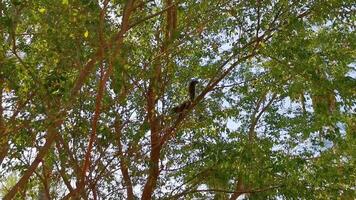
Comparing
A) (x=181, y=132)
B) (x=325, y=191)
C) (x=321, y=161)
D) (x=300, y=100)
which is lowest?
(x=325, y=191)

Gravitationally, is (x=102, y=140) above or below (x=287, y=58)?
below

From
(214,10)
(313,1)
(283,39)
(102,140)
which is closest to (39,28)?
(102,140)

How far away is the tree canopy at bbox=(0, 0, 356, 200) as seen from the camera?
5191 millimetres

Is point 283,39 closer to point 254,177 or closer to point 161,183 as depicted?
point 254,177

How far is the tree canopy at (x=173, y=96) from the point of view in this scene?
17.0 feet

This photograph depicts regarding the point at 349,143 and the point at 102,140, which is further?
the point at 349,143

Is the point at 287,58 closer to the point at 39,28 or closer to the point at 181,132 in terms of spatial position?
the point at 181,132

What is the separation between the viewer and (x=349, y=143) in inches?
276

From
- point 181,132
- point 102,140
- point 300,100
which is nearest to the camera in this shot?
point 102,140

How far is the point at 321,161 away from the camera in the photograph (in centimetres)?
696

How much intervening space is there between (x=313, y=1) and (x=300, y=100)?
237 centimetres

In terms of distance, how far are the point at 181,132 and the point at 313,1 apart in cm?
274

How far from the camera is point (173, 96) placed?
26.5 ft

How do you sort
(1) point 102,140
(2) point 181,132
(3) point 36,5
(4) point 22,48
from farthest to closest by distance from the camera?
(2) point 181,132 → (1) point 102,140 → (4) point 22,48 → (3) point 36,5
